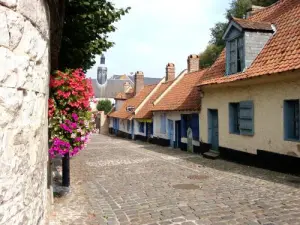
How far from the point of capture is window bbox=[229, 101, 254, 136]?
1205 cm

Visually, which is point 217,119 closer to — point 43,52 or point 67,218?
point 67,218

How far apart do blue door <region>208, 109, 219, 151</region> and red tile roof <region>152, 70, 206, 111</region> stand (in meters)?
1.12

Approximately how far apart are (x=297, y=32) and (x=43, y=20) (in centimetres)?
1008

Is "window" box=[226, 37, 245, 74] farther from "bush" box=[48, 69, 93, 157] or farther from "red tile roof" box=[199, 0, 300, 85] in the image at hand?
"bush" box=[48, 69, 93, 157]

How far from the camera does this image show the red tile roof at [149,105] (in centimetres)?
2537

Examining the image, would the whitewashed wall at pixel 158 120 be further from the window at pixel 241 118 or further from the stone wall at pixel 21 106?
the stone wall at pixel 21 106

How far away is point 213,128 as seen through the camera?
15336 mm

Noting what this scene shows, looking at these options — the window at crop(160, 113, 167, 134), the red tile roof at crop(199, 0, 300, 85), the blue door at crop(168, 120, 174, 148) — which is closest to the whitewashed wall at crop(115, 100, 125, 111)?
the window at crop(160, 113, 167, 134)

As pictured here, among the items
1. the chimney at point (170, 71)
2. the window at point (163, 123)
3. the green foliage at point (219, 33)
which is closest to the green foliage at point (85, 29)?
the window at point (163, 123)

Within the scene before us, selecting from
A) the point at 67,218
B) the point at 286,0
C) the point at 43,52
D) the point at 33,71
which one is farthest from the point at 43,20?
the point at 286,0

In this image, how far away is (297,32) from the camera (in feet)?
36.6

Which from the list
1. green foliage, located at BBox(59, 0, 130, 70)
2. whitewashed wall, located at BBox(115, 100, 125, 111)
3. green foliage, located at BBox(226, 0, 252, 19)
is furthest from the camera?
whitewashed wall, located at BBox(115, 100, 125, 111)

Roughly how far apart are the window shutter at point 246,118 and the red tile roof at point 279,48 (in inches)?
45.1

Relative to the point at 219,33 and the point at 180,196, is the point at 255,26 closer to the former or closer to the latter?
the point at 180,196
